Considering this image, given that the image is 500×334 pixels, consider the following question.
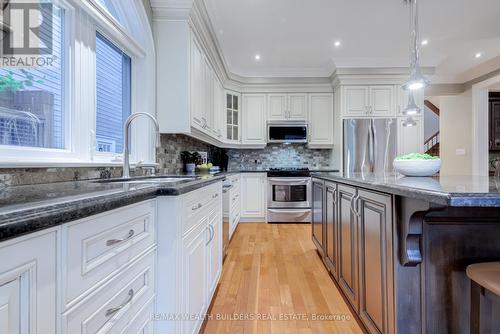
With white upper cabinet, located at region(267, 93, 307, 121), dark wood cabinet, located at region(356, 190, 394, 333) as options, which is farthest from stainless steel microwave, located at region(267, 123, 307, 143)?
dark wood cabinet, located at region(356, 190, 394, 333)

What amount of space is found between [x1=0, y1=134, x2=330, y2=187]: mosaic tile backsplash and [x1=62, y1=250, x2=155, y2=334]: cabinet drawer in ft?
2.01

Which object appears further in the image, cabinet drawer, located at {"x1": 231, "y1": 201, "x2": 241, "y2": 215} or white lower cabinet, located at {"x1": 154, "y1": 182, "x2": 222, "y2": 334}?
cabinet drawer, located at {"x1": 231, "y1": 201, "x2": 241, "y2": 215}

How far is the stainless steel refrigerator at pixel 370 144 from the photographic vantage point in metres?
4.39

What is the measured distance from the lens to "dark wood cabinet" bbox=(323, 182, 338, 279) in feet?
7.13

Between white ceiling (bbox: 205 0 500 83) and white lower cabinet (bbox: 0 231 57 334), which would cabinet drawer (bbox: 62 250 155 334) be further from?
white ceiling (bbox: 205 0 500 83)

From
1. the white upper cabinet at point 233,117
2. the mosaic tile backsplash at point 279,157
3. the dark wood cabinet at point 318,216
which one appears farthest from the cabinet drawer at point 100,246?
the mosaic tile backsplash at point 279,157

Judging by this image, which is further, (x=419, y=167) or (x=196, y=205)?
(x=419, y=167)

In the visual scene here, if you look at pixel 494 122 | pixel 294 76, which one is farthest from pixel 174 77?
pixel 494 122

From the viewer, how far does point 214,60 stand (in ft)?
12.1

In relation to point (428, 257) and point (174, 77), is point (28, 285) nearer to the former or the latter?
point (428, 257)

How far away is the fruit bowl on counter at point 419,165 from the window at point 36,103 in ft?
6.59

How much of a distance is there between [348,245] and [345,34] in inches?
116

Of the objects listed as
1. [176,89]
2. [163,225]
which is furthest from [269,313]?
[176,89]

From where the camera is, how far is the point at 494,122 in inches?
220
